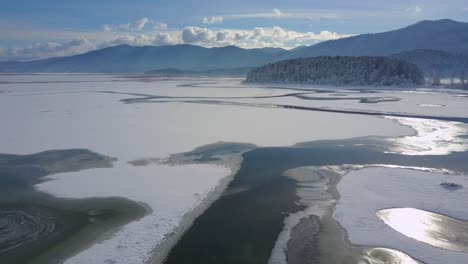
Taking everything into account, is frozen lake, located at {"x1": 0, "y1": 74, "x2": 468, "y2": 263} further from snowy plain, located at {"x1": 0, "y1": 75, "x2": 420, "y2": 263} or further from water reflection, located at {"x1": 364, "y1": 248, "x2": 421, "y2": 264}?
water reflection, located at {"x1": 364, "y1": 248, "x2": 421, "y2": 264}

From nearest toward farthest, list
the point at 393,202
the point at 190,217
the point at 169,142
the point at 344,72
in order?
the point at 190,217
the point at 393,202
the point at 169,142
the point at 344,72

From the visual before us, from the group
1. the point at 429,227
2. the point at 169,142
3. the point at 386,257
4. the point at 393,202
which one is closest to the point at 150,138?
the point at 169,142

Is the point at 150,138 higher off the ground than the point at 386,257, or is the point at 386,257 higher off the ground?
the point at 150,138

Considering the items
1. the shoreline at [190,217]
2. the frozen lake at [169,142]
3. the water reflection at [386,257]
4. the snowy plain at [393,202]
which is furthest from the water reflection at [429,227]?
the shoreline at [190,217]

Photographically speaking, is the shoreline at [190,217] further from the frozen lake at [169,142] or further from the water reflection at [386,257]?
the water reflection at [386,257]

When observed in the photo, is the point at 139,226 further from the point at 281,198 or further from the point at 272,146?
the point at 272,146

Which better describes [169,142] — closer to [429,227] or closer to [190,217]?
[190,217]
